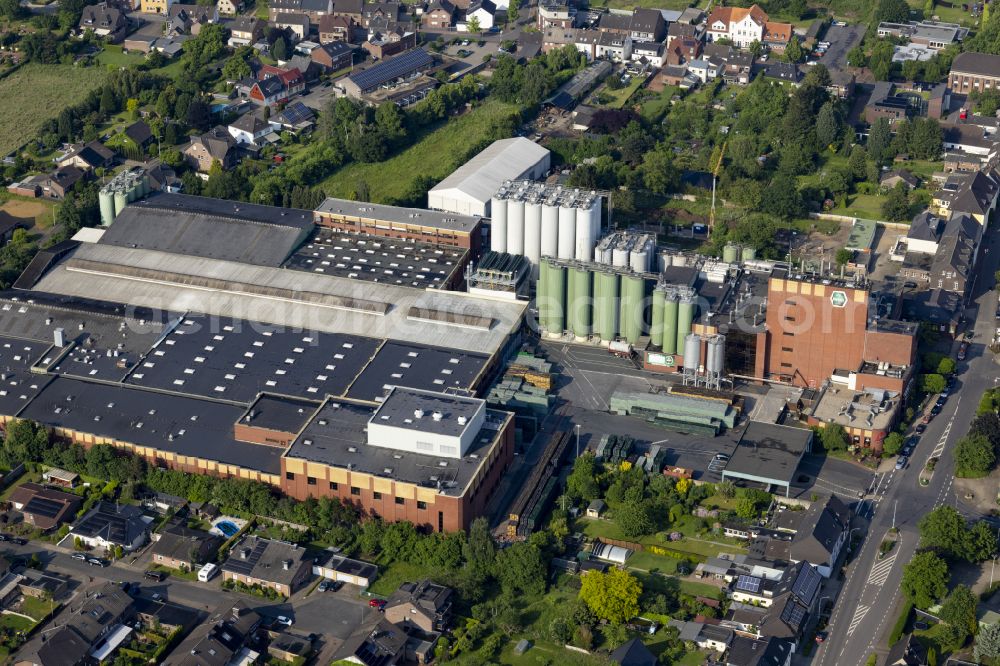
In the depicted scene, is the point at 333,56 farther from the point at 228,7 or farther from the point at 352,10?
the point at 228,7

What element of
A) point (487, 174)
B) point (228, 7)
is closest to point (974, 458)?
point (487, 174)

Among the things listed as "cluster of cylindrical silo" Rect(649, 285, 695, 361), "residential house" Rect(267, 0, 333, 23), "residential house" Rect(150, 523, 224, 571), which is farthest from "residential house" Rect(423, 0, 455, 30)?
"residential house" Rect(150, 523, 224, 571)

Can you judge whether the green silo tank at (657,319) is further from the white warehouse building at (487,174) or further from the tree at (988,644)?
the tree at (988,644)

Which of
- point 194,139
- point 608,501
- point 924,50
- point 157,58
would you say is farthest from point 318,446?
point 924,50

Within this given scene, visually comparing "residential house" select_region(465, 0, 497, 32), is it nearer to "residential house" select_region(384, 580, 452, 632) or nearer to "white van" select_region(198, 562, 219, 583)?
"white van" select_region(198, 562, 219, 583)

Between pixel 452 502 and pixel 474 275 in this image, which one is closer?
pixel 452 502

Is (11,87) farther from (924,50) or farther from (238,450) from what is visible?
(924,50)

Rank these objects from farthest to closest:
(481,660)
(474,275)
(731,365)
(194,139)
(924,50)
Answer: (924,50) → (194,139) → (474,275) → (731,365) → (481,660)
